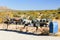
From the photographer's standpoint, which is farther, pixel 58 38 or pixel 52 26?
pixel 52 26

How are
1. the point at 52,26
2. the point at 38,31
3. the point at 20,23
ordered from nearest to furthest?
the point at 52,26 → the point at 38,31 → the point at 20,23

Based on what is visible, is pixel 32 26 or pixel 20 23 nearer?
pixel 32 26

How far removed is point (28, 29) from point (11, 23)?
7.01 meters

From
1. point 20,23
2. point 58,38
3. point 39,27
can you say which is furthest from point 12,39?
point 20,23

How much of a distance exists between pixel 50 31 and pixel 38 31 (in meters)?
3.11

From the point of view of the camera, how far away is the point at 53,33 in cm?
Result: 2116

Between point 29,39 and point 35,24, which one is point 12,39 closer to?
point 29,39

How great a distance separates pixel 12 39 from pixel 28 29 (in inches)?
309

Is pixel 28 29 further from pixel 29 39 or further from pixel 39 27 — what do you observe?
pixel 29 39

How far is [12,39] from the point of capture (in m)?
18.5

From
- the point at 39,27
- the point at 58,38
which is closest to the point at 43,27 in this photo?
the point at 39,27

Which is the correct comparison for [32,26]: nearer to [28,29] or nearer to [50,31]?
[28,29]

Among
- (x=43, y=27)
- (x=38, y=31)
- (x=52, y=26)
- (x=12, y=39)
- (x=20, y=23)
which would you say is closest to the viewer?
(x=12, y=39)

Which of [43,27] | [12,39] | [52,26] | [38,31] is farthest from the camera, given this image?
[43,27]
